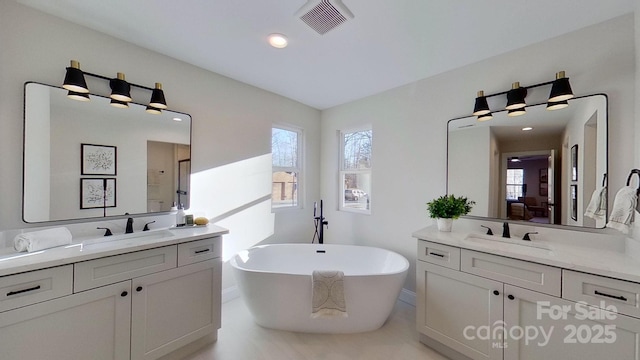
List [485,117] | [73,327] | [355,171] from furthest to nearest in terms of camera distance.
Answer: [355,171]
[485,117]
[73,327]

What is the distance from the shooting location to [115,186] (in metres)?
1.85

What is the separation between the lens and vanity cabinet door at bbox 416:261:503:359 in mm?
1554

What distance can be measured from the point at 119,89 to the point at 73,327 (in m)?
1.60

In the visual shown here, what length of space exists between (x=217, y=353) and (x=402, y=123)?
2806mm

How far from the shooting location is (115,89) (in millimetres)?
1768

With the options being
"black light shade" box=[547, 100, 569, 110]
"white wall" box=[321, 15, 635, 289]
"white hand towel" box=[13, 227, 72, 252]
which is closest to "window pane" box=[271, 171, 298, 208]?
"white wall" box=[321, 15, 635, 289]

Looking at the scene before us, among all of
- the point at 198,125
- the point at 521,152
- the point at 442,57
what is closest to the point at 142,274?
the point at 198,125

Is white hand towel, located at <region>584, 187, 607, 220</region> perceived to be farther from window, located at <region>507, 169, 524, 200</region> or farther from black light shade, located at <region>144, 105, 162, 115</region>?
black light shade, located at <region>144, 105, 162, 115</region>

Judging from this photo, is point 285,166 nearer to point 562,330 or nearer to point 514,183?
point 514,183

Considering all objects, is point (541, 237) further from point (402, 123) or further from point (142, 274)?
point (142, 274)

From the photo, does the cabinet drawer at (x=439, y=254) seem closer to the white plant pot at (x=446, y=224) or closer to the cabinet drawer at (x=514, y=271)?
the cabinet drawer at (x=514, y=271)

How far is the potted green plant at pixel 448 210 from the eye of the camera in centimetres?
204

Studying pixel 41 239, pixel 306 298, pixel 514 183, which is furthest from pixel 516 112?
pixel 41 239

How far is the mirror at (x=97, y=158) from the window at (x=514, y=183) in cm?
295
